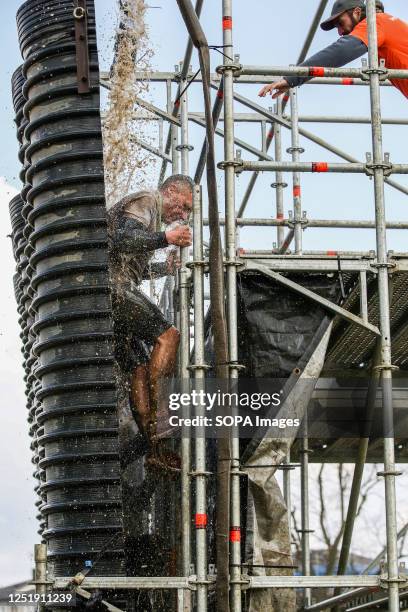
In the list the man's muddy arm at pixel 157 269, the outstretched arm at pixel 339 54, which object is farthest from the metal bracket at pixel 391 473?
the outstretched arm at pixel 339 54

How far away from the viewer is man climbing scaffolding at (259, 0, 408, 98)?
27.6 feet

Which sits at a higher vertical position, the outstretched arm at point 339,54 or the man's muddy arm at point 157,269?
the outstretched arm at point 339,54

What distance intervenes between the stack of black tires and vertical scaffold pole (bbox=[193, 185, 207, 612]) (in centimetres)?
49

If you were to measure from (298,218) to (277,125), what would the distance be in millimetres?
1443

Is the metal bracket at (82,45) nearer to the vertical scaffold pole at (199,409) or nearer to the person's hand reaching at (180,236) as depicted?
the vertical scaffold pole at (199,409)

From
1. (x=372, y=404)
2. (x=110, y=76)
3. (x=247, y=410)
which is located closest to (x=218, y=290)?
(x=247, y=410)

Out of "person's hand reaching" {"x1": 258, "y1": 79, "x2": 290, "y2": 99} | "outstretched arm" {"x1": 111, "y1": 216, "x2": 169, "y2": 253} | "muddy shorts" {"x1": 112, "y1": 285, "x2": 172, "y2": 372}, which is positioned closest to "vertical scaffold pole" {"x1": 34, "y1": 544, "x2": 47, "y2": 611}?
"muddy shorts" {"x1": 112, "y1": 285, "x2": 172, "y2": 372}

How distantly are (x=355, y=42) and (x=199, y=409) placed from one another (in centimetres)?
263

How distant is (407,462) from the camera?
1277cm

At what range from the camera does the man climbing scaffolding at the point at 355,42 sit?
8.40m

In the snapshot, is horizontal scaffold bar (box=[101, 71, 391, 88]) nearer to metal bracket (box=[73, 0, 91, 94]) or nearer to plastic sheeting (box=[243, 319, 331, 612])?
metal bracket (box=[73, 0, 91, 94])

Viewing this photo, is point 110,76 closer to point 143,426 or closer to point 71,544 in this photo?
point 143,426

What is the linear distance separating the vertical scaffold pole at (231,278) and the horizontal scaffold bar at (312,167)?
95mm

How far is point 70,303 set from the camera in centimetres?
692
